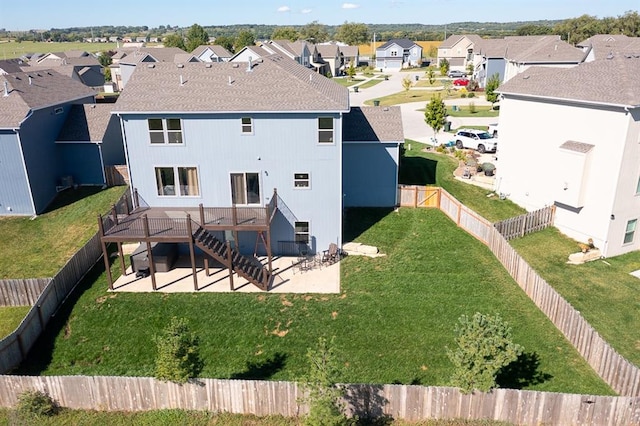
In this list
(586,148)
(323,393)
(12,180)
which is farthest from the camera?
(12,180)

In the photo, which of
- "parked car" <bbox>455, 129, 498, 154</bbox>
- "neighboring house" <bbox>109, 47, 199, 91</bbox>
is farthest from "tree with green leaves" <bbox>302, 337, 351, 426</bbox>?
"neighboring house" <bbox>109, 47, 199, 91</bbox>

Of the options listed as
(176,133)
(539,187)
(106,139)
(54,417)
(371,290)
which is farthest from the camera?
(106,139)

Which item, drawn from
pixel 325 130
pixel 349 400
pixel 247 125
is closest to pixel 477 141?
pixel 325 130

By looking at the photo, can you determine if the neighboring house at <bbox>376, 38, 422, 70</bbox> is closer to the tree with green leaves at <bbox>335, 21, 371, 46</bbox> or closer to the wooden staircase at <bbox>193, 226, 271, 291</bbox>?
the tree with green leaves at <bbox>335, 21, 371, 46</bbox>

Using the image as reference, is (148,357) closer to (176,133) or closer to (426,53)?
(176,133)

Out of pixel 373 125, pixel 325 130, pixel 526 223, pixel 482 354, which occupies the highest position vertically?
pixel 325 130

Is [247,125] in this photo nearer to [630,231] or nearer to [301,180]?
[301,180]

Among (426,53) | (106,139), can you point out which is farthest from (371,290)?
(426,53)
